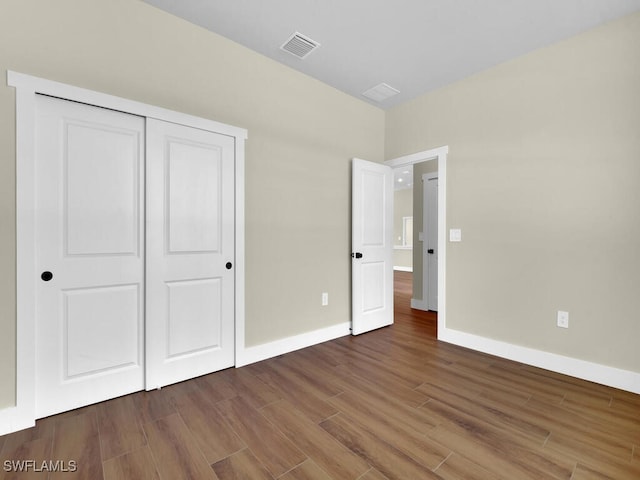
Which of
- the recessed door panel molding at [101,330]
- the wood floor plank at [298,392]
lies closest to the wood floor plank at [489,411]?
the wood floor plank at [298,392]

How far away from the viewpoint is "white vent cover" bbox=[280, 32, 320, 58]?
2658 mm

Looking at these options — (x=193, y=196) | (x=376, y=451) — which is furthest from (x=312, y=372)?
(x=193, y=196)

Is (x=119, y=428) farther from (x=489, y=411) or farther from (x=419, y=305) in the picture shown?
(x=419, y=305)

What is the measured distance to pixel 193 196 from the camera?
2521mm

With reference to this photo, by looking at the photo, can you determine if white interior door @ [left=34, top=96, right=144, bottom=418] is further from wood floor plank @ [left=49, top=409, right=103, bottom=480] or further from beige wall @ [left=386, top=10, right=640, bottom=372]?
beige wall @ [left=386, top=10, right=640, bottom=372]

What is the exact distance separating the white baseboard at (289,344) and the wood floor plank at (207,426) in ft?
1.85

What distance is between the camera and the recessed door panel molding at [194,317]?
243cm

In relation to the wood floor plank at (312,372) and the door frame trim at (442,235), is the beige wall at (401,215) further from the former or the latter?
the wood floor plank at (312,372)

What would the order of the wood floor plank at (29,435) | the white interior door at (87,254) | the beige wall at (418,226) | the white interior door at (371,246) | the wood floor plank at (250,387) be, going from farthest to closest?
the beige wall at (418,226) < the white interior door at (371,246) < the wood floor plank at (250,387) < the white interior door at (87,254) < the wood floor plank at (29,435)

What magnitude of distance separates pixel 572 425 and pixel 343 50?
334 centimetres

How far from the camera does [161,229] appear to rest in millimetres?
2365

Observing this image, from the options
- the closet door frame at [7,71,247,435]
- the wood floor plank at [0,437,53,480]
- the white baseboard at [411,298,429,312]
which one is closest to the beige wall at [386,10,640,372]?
the white baseboard at [411,298,429,312]

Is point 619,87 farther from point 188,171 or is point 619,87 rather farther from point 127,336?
point 127,336

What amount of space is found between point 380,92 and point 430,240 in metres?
2.41
